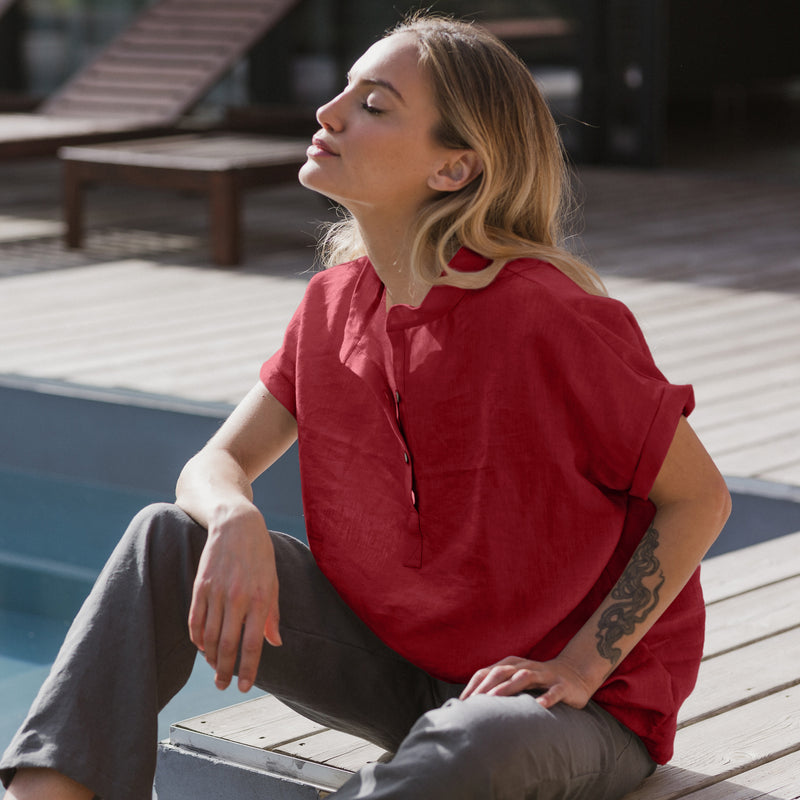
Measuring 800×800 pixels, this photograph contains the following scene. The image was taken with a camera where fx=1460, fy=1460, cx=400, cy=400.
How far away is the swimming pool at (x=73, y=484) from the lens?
3.63 metres

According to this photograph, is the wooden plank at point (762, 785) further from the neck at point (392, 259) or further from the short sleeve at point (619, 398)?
the neck at point (392, 259)

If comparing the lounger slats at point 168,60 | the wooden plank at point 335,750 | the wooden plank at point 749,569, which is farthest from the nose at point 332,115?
the lounger slats at point 168,60

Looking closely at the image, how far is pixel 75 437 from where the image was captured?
13.0 ft

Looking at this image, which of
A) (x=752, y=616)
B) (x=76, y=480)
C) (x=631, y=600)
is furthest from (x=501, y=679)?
(x=76, y=480)

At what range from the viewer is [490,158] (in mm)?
1615

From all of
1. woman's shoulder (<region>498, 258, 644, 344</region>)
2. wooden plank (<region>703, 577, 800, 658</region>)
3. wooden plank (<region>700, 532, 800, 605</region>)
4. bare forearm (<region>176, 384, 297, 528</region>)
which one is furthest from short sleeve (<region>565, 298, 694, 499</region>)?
wooden plank (<region>700, 532, 800, 605</region>)

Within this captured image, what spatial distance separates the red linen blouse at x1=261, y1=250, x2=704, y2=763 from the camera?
1544mm

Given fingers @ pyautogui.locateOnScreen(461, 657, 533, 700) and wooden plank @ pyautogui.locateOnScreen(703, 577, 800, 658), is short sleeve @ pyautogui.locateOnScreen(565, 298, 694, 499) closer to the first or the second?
fingers @ pyautogui.locateOnScreen(461, 657, 533, 700)

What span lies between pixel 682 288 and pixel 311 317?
3.83 m

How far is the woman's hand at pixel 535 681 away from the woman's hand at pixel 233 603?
0.23 meters

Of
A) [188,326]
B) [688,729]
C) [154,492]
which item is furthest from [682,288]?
[688,729]

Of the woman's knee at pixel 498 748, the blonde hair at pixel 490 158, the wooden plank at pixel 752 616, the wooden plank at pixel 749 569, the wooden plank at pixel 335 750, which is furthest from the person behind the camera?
the wooden plank at pixel 749 569

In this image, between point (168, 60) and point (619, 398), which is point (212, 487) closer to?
point (619, 398)

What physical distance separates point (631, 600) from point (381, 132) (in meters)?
0.59
